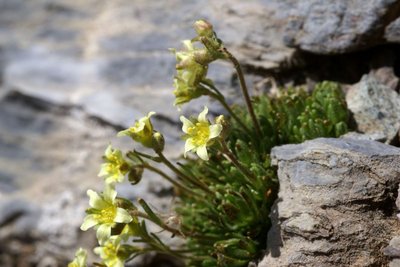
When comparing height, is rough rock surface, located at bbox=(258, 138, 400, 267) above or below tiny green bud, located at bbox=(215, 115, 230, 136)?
below

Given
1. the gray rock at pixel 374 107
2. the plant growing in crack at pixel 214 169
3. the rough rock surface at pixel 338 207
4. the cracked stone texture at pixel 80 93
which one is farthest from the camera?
the cracked stone texture at pixel 80 93

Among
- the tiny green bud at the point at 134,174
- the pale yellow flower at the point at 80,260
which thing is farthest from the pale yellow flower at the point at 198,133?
the pale yellow flower at the point at 80,260

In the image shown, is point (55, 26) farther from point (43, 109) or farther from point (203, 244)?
point (203, 244)

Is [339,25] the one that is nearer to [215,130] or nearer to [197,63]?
[197,63]

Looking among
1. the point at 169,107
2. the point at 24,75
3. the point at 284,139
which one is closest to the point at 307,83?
the point at 284,139

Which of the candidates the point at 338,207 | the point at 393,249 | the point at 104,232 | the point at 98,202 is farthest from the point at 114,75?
the point at 393,249

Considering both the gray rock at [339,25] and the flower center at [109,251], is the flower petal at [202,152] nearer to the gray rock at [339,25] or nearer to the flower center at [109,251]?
the flower center at [109,251]

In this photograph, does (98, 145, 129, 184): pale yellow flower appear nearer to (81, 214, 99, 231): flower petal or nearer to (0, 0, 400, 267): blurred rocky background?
(81, 214, 99, 231): flower petal

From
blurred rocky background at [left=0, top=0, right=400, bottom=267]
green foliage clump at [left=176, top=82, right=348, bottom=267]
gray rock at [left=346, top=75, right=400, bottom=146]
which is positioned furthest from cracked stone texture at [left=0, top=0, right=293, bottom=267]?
gray rock at [left=346, top=75, right=400, bottom=146]
